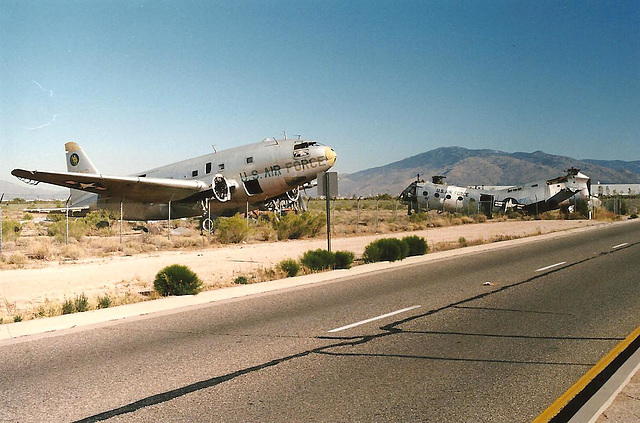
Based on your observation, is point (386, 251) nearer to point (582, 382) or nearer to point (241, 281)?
point (241, 281)

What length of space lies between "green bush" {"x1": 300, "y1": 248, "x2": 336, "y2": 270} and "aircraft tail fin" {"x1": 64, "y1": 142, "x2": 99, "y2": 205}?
Answer: 27.6 metres

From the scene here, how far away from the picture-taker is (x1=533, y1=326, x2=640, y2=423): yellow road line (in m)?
5.45

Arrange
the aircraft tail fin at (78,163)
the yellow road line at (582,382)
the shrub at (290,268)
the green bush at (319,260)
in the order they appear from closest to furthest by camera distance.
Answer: the yellow road line at (582,382)
the shrub at (290,268)
the green bush at (319,260)
the aircraft tail fin at (78,163)

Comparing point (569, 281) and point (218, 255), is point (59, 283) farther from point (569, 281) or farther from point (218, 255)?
point (569, 281)

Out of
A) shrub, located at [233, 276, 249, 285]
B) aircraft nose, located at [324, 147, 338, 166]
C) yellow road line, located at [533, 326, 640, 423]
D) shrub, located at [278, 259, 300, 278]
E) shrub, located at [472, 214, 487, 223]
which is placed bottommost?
yellow road line, located at [533, 326, 640, 423]

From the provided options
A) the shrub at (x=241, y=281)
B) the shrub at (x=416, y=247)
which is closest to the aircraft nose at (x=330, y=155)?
the shrub at (x=416, y=247)

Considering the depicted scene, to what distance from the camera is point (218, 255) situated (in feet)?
79.2

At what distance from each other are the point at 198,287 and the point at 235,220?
662 inches

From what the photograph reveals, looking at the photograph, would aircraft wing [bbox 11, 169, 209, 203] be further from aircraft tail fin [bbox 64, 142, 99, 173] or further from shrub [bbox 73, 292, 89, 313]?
shrub [bbox 73, 292, 89, 313]

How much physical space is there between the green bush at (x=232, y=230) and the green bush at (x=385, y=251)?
10.5 metres

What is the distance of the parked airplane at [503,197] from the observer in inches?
2279

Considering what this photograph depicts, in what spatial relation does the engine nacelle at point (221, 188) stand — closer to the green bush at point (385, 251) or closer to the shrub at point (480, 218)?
the green bush at point (385, 251)

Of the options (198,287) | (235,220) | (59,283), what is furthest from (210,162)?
(198,287)

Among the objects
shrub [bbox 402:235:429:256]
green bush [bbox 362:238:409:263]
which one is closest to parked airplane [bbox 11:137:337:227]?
shrub [bbox 402:235:429:256]
